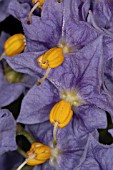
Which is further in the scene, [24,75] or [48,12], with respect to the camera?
[24,75]

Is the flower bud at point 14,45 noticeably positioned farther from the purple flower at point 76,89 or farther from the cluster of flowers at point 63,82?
the purple flower at point 76,89

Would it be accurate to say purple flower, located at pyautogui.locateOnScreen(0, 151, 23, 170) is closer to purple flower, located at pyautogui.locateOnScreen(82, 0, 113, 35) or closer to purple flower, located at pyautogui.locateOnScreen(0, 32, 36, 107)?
purple flower, located at pyautogui.locateOnScreen(0, 32, 36, 107)

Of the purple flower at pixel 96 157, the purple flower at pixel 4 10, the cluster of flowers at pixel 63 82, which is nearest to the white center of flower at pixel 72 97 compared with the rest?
the cluster of flowers at pixel 63 82

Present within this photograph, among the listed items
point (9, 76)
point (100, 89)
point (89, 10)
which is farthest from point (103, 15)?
point (9, 76)

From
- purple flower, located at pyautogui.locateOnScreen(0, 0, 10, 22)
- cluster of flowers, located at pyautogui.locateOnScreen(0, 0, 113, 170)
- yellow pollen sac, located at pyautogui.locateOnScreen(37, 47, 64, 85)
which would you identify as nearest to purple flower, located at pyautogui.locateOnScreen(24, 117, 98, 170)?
cluster of flowers, located at pyautogui.locateOnScreen(0, 0, 113, 170)

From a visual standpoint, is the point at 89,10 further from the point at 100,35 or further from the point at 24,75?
the point at 24,75

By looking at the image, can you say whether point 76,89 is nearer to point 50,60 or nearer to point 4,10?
point 50,60

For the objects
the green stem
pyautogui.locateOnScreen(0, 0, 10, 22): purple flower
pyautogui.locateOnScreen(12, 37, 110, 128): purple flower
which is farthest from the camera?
pyautogui.locateOnScreen(0, 0, 10, 22): purple flower
